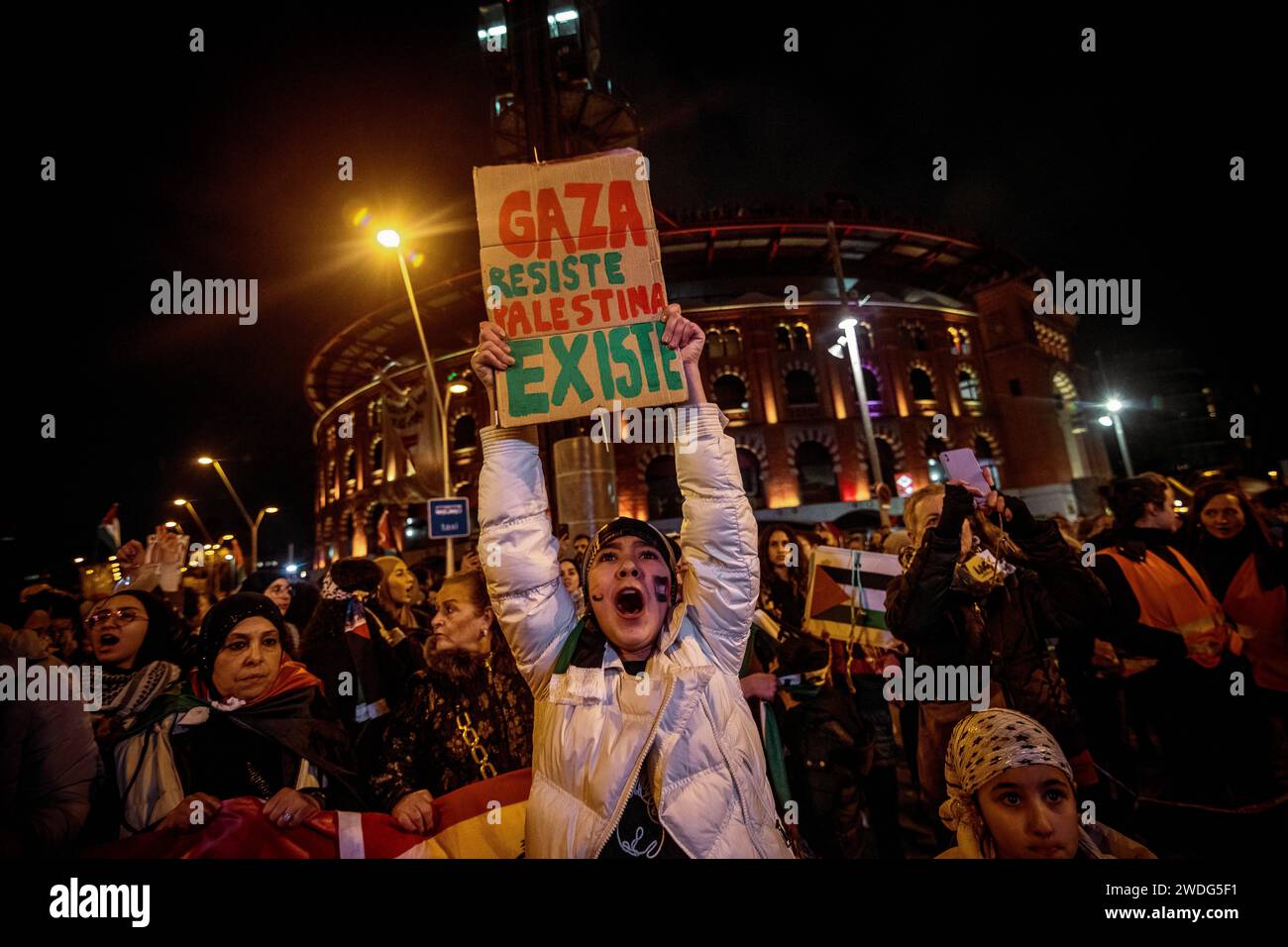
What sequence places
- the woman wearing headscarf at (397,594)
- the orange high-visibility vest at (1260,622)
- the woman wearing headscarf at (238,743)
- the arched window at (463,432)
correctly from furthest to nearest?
the arched window at (463,432)
the woman wearing headscarf at (397,594)
the orange high-visibility vest at (1260,622)
the woman wearing headscarf at (238,743)

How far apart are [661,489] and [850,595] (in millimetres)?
22454

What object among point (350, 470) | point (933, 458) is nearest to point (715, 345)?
point (933, 458)

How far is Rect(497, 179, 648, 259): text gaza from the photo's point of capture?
2.47 m

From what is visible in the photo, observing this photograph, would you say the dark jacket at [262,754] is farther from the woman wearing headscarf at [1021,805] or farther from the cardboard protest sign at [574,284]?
the woman wearing headscarf at [1021,805]

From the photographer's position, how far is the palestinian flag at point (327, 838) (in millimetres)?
2174

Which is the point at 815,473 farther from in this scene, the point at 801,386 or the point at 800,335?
the point at 800,335

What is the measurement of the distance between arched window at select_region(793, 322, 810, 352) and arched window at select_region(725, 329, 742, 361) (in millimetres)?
2838

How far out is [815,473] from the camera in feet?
87.1

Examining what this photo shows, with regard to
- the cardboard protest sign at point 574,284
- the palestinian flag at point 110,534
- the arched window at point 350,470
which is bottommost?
the palestinian flag at point 110,534

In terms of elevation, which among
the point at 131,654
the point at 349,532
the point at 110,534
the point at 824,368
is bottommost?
the point at 131,654

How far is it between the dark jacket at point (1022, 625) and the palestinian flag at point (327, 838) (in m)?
2.21

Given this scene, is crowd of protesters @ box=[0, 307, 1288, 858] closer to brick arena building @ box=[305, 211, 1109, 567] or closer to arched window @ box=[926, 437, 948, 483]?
brick arena building @ box=[305, 211, 1109, 567]

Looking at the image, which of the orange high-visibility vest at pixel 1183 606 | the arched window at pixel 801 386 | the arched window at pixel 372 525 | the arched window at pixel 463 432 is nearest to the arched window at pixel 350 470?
the arched window at pixel 372 525

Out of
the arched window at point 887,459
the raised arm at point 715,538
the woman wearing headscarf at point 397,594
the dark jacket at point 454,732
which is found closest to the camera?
the raised arm at point 715,538
